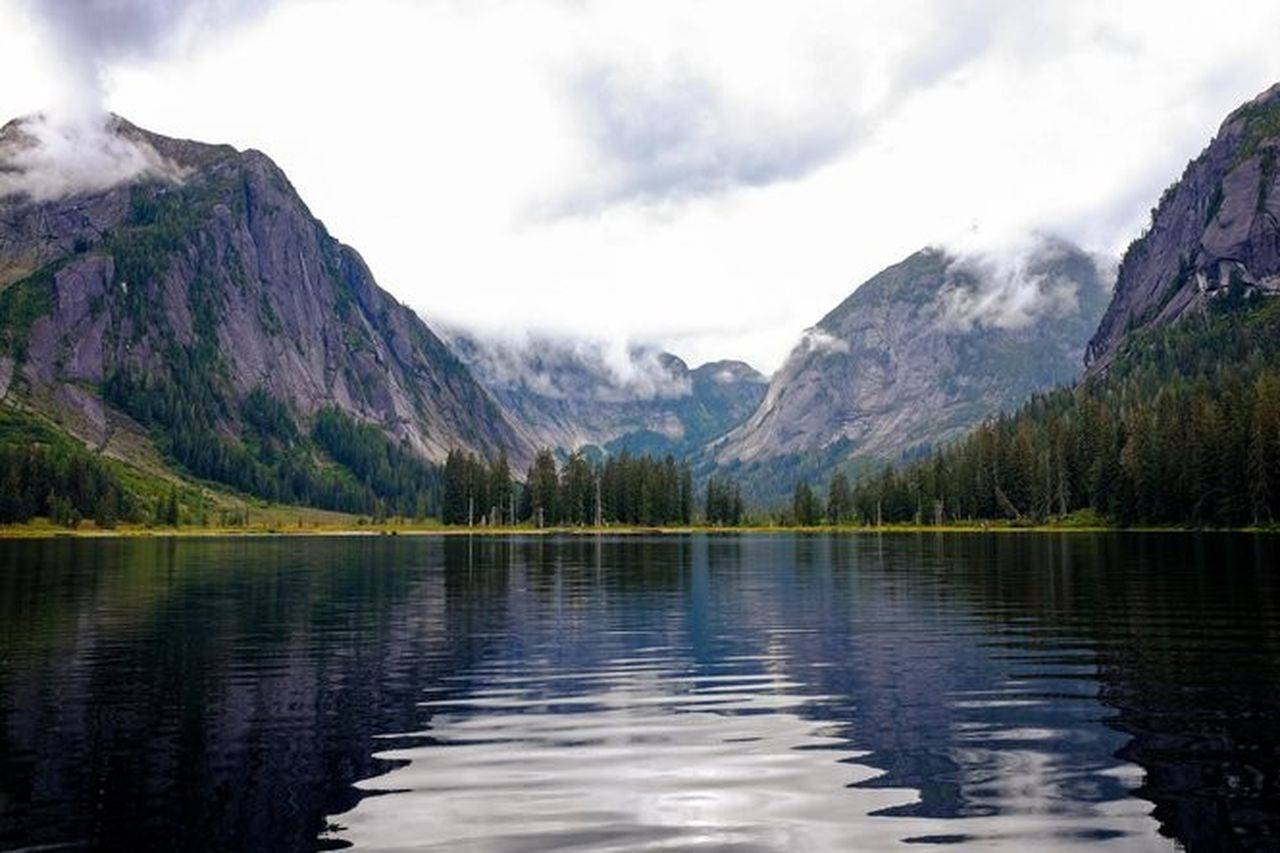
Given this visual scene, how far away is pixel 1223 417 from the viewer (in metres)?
195

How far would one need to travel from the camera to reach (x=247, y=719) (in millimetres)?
29516

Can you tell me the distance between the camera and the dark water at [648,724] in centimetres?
1925

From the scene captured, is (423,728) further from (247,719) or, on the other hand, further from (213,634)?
(213,634)

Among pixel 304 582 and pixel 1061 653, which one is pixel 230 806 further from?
pixel 304 582

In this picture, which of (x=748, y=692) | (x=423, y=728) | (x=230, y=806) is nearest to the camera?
(x=230, y=806)

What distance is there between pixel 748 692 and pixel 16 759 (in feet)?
71.3

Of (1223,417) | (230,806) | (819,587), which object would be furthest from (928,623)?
(1223,417)

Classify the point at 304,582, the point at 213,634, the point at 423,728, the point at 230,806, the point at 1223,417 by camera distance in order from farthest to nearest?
the point at 1223,417, the point at 304,582, the point at 213,634, the point at 423,728, the point at 230,806

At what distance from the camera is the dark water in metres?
19.2

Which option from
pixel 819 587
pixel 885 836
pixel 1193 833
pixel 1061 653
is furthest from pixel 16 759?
pixel 819 587

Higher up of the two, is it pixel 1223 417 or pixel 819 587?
pixel 1223 417

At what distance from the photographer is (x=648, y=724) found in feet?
95.4

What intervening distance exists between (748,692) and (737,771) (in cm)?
1112

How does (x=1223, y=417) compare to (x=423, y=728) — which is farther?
(x=1223, y=417)
